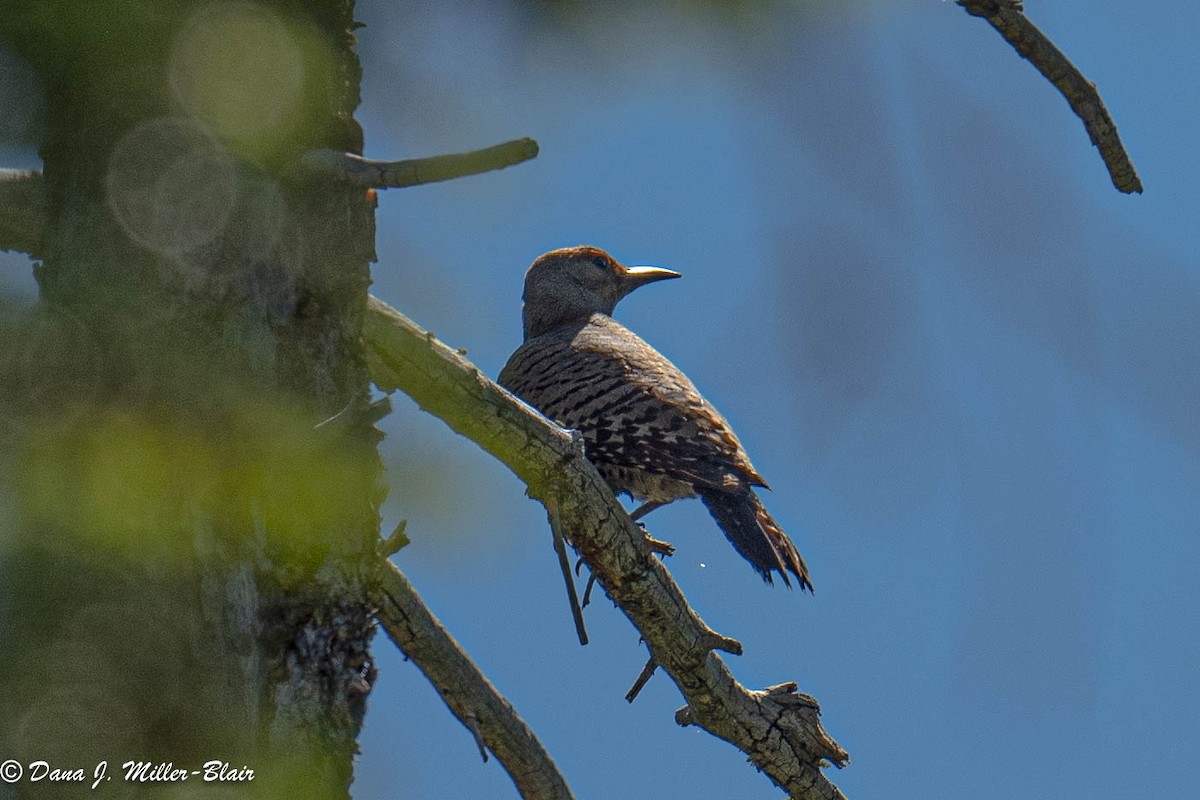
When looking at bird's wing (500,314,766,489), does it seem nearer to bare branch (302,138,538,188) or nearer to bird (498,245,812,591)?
bird (498,245,812,591)

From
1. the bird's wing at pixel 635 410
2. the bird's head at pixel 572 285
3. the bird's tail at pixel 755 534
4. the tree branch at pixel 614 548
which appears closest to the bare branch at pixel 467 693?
the tree branch at pixel 614 548

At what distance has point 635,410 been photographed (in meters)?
5.26

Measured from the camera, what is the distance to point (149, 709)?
1.63 m

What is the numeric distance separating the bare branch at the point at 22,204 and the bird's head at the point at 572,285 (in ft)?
17.1

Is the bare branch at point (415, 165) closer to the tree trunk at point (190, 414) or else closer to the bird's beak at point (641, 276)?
the tree trunk at point (190, 414)

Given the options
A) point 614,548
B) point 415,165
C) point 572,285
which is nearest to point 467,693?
point 614,548

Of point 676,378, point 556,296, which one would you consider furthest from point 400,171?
point 556,296

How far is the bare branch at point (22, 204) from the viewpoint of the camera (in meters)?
2.17

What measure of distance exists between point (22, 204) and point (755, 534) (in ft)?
10.4

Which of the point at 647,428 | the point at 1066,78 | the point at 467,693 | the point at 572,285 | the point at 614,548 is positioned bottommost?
the point at 467,693

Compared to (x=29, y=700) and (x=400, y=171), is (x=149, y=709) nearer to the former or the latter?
(x=29, y=700)

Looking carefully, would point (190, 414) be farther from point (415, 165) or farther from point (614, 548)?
point (614, 548)

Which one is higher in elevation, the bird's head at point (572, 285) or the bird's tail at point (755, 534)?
the bird's head at point (572, 285)

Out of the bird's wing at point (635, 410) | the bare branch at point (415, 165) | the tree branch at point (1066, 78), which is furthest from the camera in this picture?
the bird's wing at point (635, 410)
